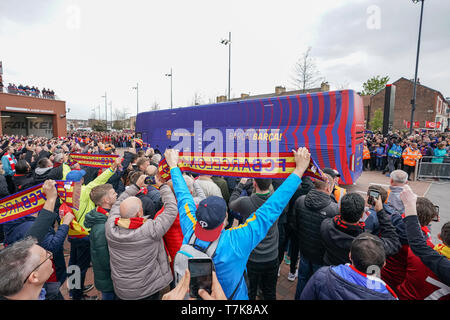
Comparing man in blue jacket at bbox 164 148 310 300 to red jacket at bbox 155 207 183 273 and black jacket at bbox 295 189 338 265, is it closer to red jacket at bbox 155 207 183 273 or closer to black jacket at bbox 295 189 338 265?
red jacket at bbox 155 207 183 273

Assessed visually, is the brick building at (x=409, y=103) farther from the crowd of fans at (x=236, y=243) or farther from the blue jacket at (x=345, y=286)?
the blue jacket at (x=345, y=286)

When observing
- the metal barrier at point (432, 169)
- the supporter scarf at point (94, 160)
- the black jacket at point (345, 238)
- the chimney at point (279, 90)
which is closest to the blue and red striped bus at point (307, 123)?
the metal barrier at point (432, 169)

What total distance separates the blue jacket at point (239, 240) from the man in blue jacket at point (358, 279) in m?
0.52

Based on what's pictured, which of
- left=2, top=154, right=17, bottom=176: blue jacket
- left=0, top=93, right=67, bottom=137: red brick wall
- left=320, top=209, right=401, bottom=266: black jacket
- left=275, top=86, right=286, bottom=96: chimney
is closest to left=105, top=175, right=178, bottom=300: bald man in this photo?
left=320, top=209, right=401, bottom=266: black jacket

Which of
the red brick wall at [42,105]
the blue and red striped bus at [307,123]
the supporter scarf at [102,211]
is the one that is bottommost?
the supporter scarf at [102,211]

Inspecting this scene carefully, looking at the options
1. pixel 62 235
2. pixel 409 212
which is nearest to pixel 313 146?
pixel 409 212

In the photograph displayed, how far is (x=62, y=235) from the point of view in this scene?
8.14 ft

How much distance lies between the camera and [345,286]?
4.84 feet

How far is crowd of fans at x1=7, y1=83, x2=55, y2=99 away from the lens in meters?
28.8

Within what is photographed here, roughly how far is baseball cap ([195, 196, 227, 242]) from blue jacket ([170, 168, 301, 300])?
0.19ft

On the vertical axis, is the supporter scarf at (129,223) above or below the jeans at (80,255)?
above

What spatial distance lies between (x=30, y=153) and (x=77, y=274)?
658 centimetres

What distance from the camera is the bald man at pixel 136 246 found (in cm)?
217

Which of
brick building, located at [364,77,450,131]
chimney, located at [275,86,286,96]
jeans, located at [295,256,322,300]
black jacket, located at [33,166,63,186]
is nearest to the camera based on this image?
jeans, located at [295,256,322,300]
